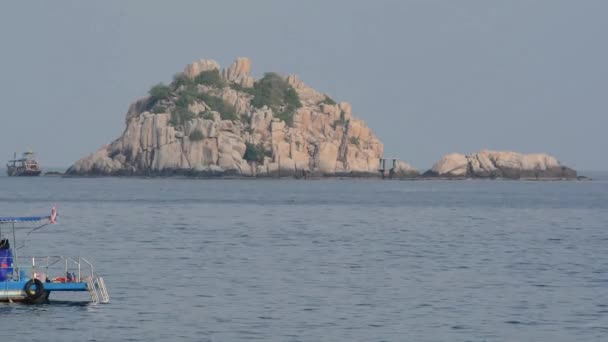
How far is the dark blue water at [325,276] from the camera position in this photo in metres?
47.2

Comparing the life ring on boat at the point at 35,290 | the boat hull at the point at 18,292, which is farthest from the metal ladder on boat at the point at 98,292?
the life ring on boat at the point at 35,290

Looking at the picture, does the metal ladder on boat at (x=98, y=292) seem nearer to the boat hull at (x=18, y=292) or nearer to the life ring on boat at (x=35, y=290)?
the boat hull at (x=18, y=292)

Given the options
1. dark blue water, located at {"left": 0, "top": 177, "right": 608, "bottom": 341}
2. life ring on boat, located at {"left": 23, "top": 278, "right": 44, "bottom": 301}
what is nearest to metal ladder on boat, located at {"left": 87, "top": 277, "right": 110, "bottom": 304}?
dark blue water, located at {"left": 0, "top": 177, "right": 608, "bottom": 341}

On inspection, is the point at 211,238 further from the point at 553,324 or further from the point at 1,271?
the point at 553,324

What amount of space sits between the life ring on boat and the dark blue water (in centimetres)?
79

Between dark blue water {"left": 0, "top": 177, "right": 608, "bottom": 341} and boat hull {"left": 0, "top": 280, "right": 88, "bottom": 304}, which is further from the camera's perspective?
boat hull {"left": 0, "top": 280, "right": 88, "bottom": 304}

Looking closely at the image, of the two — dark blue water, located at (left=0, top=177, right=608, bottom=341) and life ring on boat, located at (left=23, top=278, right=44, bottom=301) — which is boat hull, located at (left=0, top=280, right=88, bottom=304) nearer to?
life ring on boat, located at (left=23, top=278, right=44, bottom=301)

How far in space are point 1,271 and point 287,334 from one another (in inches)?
561

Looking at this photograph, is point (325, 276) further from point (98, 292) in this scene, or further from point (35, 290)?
point (35, 290)

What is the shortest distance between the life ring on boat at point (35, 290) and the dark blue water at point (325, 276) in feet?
2.60

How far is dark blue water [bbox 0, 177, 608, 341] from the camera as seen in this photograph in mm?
47156

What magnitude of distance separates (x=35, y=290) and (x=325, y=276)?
16685mm

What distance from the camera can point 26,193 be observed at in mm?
172375

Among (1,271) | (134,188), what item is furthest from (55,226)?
(134,188)
